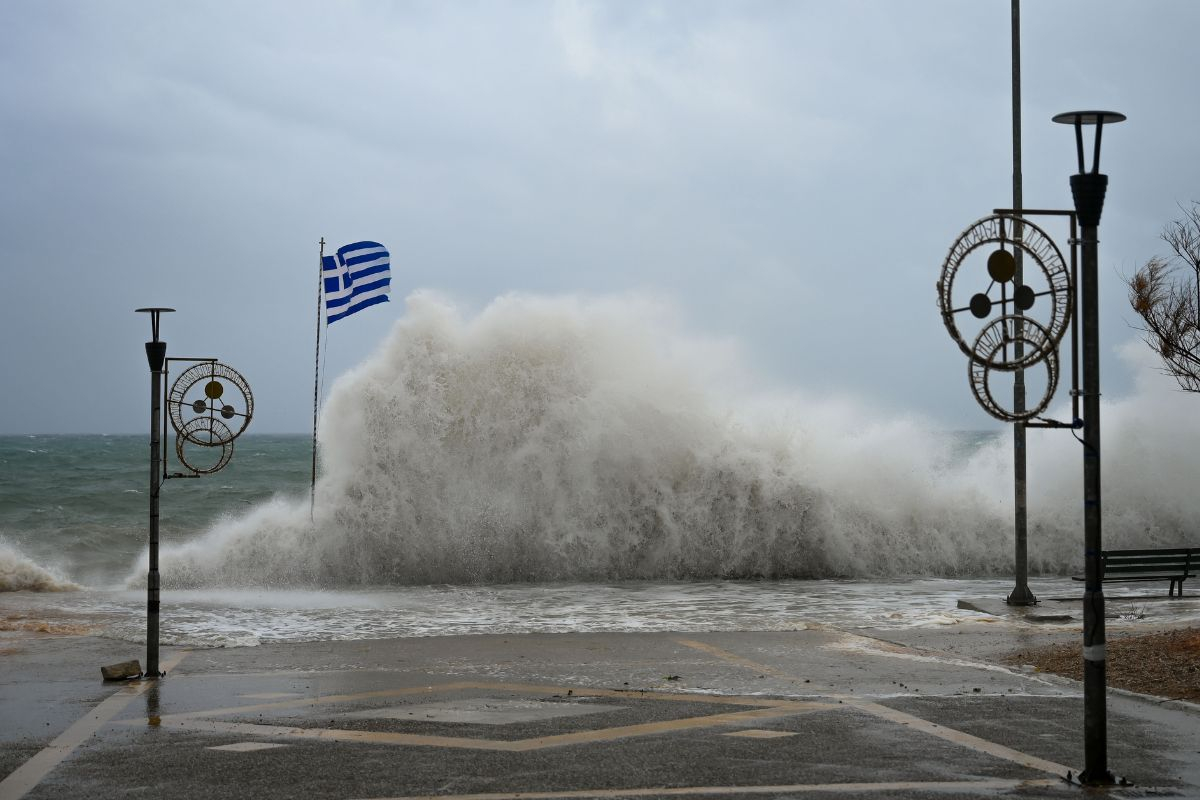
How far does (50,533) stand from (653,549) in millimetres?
20653

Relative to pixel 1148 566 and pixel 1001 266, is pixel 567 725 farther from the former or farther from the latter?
pixel 1148 566

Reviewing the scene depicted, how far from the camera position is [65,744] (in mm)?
9062

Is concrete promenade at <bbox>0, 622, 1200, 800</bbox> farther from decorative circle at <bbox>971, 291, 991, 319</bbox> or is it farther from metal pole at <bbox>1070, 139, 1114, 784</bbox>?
decorative circle at <bbox>971, 291, 991, 319</bbox>

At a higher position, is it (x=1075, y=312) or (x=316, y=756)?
(x=1075, y=312)

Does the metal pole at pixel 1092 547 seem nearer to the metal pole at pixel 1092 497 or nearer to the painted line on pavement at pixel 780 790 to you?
the metal pole at pixel 1092 497

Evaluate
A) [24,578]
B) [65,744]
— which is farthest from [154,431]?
[24,578]

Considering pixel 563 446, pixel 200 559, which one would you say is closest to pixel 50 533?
pixel 200 559

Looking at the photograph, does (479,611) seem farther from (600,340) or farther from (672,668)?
(600,340)

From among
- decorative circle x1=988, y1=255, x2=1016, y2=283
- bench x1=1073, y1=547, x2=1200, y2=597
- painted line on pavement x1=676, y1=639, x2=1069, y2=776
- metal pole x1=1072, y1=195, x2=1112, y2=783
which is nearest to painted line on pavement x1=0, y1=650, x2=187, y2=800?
painted line on pavement x1=676, y1=639, x2=1069, y2=776

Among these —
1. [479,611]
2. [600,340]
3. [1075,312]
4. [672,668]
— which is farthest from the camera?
[600,340]

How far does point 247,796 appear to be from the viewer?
7.56 m

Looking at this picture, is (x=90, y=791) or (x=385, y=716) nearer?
(x=90, y=791)

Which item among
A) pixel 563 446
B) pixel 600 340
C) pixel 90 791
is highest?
pixel 600 340

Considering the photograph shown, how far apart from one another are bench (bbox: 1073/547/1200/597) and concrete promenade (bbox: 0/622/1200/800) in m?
4.58
